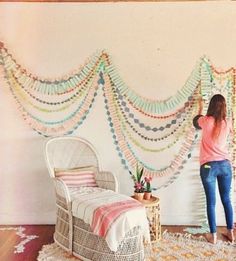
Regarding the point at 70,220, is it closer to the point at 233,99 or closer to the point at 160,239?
the point at 160,239

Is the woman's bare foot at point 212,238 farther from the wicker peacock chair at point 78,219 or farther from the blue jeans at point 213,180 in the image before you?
the wicker peacock chair at point 78,219

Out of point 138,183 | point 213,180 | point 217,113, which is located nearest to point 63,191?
point 138,183

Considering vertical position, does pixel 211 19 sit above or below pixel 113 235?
above

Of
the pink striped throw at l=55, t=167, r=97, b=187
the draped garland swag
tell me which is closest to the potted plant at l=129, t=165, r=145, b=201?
the draped garland swag

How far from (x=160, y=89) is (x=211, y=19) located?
0.92 meters

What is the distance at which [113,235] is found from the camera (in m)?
2.74

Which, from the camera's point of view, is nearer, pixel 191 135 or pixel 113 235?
pixel 113 235

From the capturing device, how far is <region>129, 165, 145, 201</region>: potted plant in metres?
3.51

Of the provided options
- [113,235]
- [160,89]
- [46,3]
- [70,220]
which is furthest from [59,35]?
[113,235]

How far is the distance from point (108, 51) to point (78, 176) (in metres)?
1.38

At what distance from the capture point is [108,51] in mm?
3910

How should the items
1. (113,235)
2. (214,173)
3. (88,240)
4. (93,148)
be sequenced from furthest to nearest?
(93,148)
(214,173)
(88,240)
(113,235)

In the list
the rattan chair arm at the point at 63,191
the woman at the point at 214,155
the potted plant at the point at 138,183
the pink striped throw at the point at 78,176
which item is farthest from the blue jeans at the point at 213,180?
the rattan chair arm at the point at 63,191

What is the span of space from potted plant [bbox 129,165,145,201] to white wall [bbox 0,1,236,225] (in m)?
0.10
